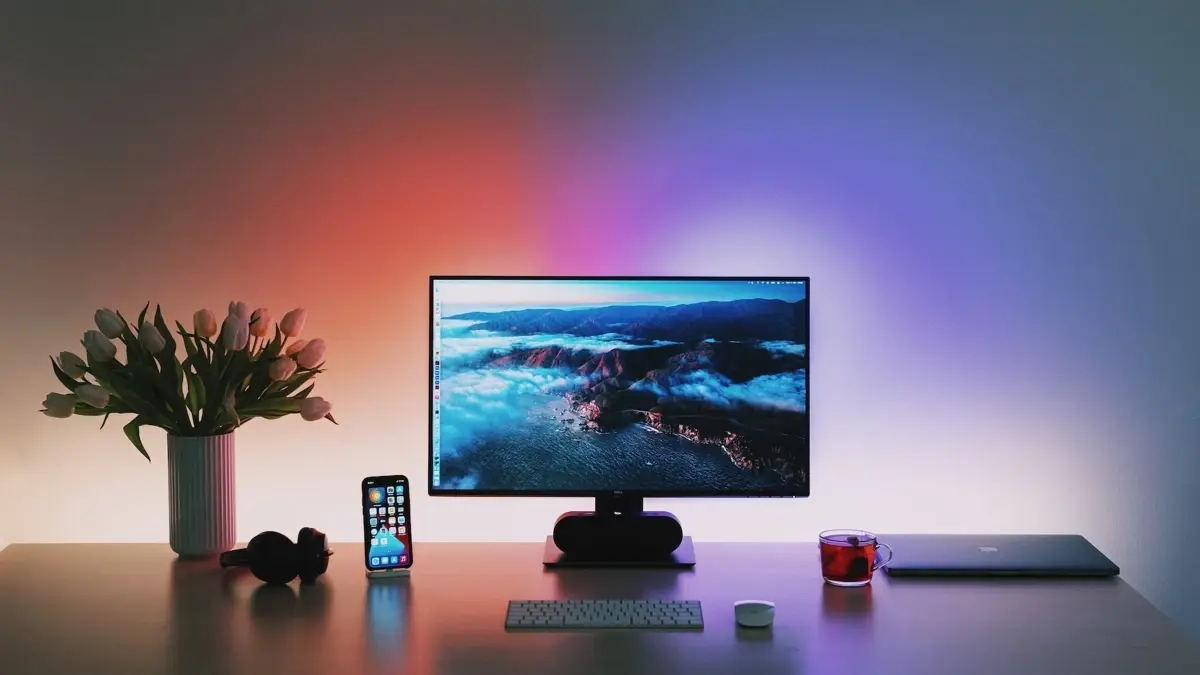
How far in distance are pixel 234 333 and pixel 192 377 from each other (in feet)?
0.46

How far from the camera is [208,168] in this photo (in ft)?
7.76

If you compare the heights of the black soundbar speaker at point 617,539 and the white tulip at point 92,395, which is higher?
the white tulip at point 92,395

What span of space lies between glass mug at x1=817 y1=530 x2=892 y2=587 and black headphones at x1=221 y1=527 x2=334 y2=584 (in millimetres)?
884

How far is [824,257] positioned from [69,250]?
1.66m

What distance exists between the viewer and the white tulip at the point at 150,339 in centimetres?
198

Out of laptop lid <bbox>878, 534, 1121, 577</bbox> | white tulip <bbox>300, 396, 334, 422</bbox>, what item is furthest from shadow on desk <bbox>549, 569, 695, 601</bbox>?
white tulip <bbox>300, 396, 334, 422</bbox>

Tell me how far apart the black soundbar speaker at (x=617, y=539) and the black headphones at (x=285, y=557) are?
1.43 ft

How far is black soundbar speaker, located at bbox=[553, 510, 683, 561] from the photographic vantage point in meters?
2.01

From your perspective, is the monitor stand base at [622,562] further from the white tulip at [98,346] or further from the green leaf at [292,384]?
the white tulip at [98,346]

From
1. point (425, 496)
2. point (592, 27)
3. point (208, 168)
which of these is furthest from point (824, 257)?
point (208, 168)

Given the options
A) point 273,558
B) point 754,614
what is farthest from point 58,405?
point 754,614

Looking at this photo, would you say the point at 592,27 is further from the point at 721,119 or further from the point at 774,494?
the point at 774,494

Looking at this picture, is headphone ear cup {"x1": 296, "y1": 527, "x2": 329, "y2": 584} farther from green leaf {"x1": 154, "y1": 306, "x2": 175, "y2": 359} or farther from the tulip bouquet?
green leaf {"x1": 154, "y1": 306, "x2": 175, "y2": 359}

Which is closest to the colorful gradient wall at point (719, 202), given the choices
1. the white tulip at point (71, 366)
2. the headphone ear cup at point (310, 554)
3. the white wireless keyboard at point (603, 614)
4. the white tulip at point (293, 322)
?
the white tulip at point (293, 322)
